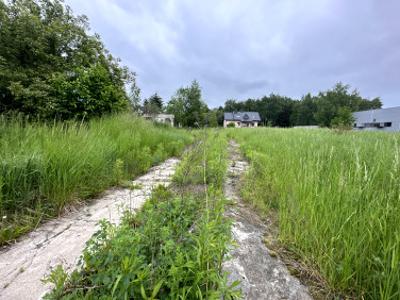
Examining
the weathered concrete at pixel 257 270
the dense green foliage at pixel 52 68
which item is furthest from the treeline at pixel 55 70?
the weathered concrete at pixel 257 270

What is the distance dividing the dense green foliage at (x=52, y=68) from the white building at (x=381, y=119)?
31900mm

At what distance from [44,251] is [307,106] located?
62583 mm

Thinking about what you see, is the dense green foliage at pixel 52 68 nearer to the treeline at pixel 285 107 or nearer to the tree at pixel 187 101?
the treeline at pixel 285 107

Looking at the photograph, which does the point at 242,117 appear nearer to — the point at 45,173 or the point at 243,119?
the point at 243,119

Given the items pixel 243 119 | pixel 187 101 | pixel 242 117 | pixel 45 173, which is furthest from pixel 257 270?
pixel 242 117

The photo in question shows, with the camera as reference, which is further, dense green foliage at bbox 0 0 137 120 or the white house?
the white house

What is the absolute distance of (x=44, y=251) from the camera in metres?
1.24

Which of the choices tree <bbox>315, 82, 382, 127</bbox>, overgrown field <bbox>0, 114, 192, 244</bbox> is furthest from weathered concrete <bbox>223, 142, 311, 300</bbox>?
tree <bbox>315, 82, 382, 127</bbox>

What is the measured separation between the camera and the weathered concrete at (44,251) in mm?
963

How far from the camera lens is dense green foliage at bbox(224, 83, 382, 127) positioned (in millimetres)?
40750

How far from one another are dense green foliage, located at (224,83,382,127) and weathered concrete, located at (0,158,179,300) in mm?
41820

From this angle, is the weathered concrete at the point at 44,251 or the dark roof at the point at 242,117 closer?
the weathered concrete at the point at 44,251

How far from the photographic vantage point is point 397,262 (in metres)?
0.80

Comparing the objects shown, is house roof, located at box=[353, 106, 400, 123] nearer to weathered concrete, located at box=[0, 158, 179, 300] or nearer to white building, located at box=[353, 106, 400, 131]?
white building, located at box=[353, 106, 400, 131]
